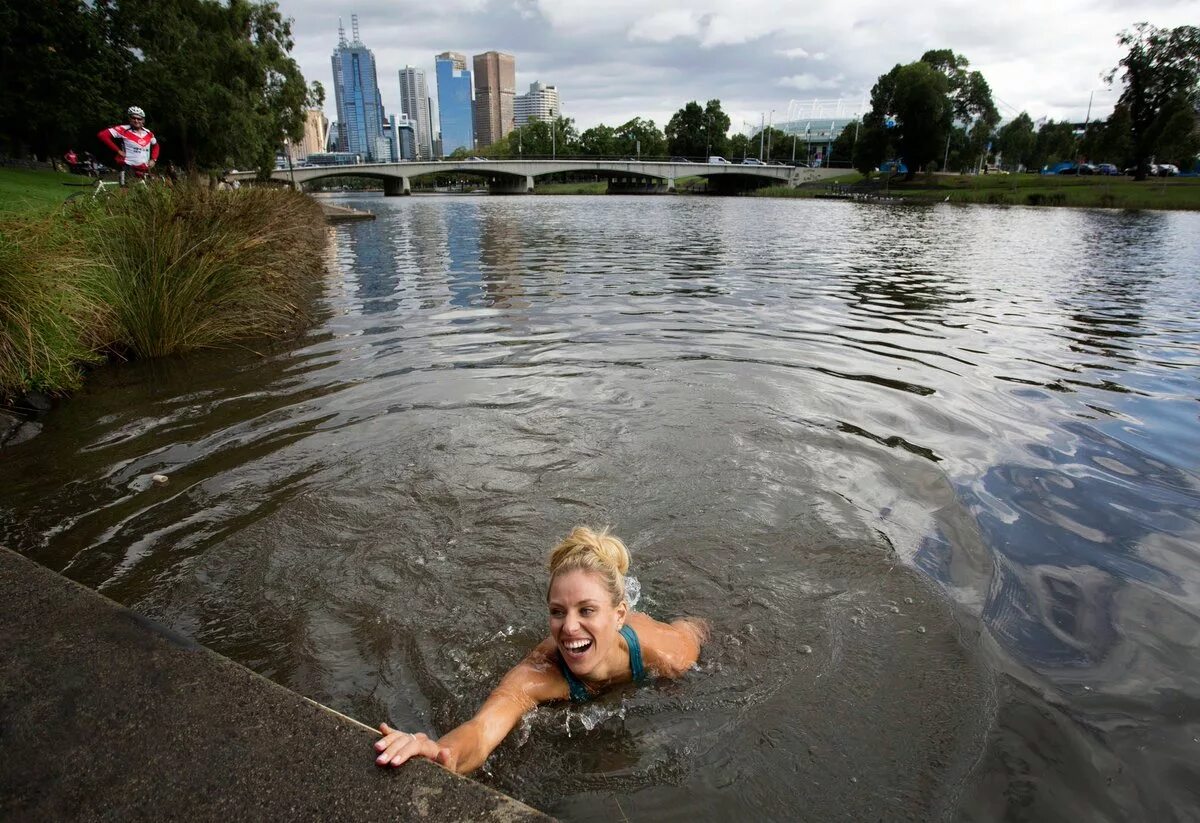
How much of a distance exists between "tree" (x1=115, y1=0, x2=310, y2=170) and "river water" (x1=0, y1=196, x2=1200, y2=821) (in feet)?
82.5

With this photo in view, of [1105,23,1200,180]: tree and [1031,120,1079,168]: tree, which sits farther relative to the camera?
[1031,120,1079,168]: tree

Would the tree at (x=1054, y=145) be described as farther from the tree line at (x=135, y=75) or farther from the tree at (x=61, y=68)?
the tree at (x=61, y=68)

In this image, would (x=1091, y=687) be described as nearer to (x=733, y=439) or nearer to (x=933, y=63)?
(x=733, y=439)

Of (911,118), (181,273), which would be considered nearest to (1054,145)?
(911,118)

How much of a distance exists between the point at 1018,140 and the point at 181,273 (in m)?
122

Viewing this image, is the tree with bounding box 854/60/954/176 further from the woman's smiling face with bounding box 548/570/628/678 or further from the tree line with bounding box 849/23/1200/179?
the woman's smiling face with bounding box 548/570/628/678

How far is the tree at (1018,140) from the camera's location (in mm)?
103713

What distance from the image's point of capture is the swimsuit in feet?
10.6

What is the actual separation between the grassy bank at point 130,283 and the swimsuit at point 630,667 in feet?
19.7

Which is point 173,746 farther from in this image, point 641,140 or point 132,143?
point 641,140

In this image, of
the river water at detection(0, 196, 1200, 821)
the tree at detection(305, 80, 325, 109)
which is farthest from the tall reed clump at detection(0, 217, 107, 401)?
the tree at detection(305, 80, 325, 109)

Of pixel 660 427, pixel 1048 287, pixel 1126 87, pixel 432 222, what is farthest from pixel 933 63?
pixel 660 427

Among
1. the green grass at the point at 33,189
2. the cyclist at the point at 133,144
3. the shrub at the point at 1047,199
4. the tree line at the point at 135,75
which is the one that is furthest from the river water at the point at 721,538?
the shrub at the point at 1047,199

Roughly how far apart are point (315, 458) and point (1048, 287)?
50.5 ft
